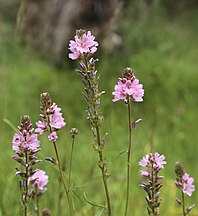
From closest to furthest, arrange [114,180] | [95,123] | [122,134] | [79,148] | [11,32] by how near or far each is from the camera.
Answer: [95,123]
[114,180]
[79,148]
[122,134]
[11,32]

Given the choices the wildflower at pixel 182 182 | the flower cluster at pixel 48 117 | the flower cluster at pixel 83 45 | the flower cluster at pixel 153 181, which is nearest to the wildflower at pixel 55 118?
the flower cluster at pixel 48 117

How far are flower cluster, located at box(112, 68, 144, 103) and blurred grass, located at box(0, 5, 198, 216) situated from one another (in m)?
1.24

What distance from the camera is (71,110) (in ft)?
17.0

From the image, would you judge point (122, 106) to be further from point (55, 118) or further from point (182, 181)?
point (55, 118)

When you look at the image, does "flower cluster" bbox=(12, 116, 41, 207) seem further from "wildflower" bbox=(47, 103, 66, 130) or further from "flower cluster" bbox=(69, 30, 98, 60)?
"flower cluster" bbox=(69, 30, 98, 60)

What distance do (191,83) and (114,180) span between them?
278 cm

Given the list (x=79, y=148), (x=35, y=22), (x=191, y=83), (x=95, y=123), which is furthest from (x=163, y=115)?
(x=95, y=123)

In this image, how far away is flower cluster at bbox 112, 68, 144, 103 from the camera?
1192 mm

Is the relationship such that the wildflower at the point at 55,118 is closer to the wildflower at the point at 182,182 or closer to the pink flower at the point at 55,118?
the pink flower at the point at 55,118

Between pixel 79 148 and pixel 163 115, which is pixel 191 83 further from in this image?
pixel 79 148

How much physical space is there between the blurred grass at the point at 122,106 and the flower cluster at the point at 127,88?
124cm

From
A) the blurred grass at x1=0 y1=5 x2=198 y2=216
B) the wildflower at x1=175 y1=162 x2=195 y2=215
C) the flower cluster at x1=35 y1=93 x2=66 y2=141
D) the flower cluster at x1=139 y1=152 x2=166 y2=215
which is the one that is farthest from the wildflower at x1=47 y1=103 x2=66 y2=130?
the blurred grass at x1=0 y1=5 x2=198 y2=216

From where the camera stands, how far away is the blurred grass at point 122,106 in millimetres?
3203

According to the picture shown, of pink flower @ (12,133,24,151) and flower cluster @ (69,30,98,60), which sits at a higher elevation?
flower cluster @ (69,30,98,60)
